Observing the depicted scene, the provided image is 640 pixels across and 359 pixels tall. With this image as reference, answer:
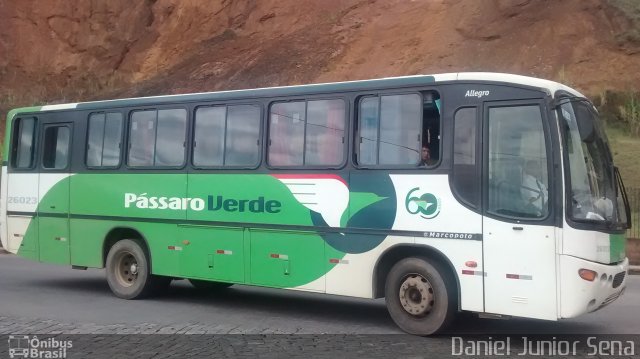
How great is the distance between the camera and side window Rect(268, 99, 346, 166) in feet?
31.2

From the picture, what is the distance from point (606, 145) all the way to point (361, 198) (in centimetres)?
302

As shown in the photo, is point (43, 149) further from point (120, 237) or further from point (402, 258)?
point (402, 258)

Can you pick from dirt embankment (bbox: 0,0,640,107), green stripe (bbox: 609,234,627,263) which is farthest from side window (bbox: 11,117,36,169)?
dirt embankment (bbox: 0,0,640,107)

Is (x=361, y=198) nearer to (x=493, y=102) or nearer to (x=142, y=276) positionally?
(x=493, y=102)

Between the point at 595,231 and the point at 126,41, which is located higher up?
the point at 126,41

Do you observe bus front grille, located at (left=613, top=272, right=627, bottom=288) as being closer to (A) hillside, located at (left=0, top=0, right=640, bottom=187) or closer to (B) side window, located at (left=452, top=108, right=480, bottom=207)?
(B) side window, located at (left=452, top=108, right=480, bottom=207)

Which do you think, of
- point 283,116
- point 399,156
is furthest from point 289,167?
point 399,156

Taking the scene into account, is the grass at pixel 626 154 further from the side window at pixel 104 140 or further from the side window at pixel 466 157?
the side window at pixel 104 140

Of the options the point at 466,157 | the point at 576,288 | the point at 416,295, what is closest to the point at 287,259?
the point at 416,295

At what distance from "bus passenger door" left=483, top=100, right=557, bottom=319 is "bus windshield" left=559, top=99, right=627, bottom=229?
291 millimetres

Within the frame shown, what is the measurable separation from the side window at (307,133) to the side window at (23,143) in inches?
203

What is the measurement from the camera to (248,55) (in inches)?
1320

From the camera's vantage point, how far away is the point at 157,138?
11328mm

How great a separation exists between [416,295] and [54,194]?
22.2ft
